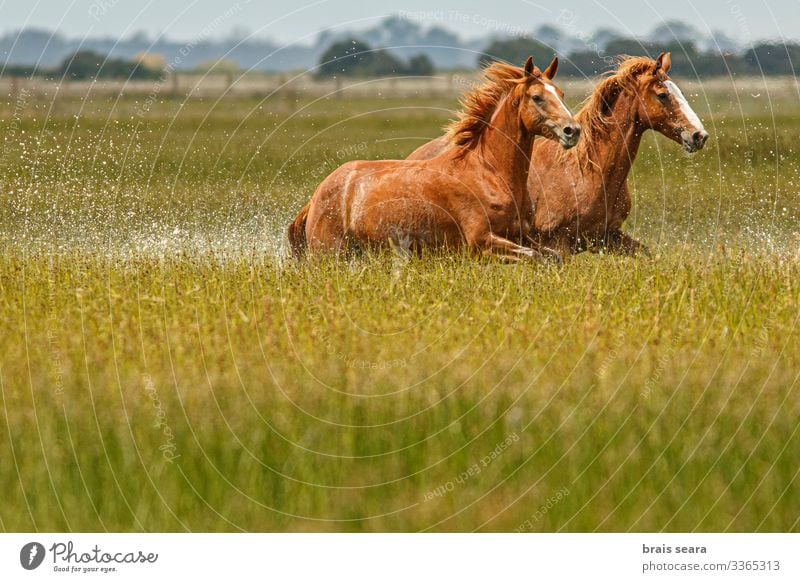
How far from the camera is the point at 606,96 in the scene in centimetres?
1478

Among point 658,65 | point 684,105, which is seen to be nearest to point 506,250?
point 684,105

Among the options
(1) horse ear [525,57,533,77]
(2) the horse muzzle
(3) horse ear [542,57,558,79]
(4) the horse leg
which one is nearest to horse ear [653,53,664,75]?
(2) the horse muzzle

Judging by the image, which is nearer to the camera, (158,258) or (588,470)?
(588,470)

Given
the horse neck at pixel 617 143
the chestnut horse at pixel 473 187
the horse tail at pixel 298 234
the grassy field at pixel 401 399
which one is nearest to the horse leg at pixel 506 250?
the chestnut horse at pixel 473 187

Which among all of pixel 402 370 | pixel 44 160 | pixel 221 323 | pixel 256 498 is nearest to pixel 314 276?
pixel 221 323

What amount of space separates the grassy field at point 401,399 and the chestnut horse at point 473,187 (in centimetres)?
149

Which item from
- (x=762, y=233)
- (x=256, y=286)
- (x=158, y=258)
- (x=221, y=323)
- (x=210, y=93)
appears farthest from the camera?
(x=210, y=93)

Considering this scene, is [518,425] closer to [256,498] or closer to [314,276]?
[256,498]

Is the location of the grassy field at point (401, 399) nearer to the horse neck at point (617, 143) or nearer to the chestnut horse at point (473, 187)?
the chestnut horse at point (473, 187)

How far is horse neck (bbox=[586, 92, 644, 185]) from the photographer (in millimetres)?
14734

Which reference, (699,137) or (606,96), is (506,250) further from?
(699,137)

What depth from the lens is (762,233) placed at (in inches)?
656

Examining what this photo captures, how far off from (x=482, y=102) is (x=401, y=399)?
20.1 ft

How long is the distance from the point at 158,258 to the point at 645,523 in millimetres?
6805
